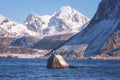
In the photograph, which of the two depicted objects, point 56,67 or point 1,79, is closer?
point 1,79

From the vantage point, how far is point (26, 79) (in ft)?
336

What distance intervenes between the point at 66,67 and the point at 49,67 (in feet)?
19.9

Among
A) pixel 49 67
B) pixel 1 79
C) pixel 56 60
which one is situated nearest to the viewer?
pixel 1 79

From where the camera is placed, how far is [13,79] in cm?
10300

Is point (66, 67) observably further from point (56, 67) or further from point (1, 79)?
point (1, 79)

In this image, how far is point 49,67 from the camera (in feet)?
512

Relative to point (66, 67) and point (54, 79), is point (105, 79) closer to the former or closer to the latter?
point (54, 79)

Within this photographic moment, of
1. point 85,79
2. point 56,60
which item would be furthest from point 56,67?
point 85,79

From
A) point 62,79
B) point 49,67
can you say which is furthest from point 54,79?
point 49,67

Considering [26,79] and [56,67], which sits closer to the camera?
[26,79]

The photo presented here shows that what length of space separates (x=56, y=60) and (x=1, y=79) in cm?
4649

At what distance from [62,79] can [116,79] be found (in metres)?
11.9

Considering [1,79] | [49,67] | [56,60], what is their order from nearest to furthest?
1. [1,79]
2. [56,60]
3. [49,67]

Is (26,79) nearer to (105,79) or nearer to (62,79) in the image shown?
(62,79)
